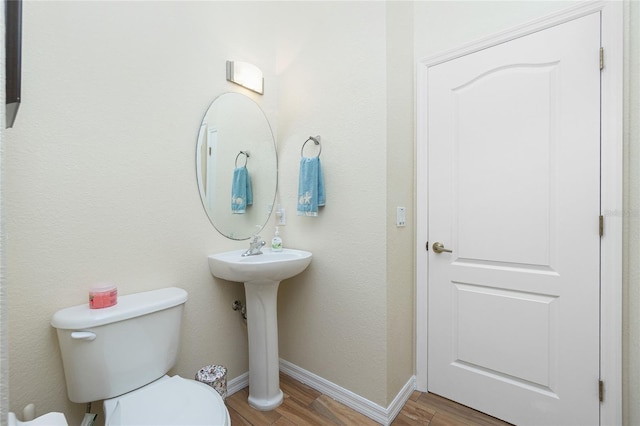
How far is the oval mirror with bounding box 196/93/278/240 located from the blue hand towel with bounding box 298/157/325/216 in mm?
341

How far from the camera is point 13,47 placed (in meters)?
0.60

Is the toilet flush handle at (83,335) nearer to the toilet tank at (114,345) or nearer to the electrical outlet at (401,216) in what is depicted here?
the toilet tank at (114,345)

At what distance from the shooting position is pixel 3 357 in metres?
0.51

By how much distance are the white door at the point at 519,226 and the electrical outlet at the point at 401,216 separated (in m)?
0.19

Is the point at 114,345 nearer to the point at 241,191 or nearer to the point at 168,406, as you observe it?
the point at 168,406

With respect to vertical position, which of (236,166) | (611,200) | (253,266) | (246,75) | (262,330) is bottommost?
(262,330)

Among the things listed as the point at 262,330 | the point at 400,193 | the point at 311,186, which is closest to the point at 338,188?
the point at 311,186

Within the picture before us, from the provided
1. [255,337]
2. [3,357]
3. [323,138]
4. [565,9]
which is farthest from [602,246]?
[3,357]

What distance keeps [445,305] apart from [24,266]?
1939 mm

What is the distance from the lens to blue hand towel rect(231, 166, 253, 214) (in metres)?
1.79

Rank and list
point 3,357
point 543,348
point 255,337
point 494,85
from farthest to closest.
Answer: point 255,337, point 494,85, point 543,348, point 3,357

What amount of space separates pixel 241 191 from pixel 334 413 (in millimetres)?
1388

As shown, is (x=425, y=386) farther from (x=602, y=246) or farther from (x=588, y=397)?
(x=602, y=246)

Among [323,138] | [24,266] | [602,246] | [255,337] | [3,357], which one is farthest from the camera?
[323,138]
